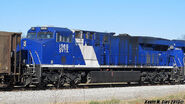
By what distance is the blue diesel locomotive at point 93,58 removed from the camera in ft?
62.8

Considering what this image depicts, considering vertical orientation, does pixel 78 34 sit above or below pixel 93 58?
above

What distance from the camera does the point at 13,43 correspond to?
57.6 feet

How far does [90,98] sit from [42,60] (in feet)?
17.5

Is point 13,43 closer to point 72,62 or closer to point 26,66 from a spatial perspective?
point 26,66

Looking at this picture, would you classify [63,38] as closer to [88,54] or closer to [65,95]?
[88,54]

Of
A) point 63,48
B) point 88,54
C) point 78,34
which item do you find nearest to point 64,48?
point 63,48

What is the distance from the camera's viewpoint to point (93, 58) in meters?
21.8

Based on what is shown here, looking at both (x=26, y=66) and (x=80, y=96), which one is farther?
(x=26, y=66)

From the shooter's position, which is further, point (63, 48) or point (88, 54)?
point (88, 54)

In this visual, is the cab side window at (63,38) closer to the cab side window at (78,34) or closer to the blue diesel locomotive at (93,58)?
the blue diesel locomotive at (93,58)

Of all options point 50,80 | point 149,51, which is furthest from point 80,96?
point 149,51

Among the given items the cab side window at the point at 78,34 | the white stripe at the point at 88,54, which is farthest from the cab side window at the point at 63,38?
the white stripe at the point at 88,54

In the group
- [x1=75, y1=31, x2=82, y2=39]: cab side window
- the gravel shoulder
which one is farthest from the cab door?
the gravel shoulder

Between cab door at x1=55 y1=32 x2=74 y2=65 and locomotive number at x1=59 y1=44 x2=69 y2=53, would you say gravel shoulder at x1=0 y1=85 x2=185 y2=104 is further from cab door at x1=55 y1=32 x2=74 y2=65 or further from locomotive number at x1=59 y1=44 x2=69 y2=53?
locomotive number at x1=59 y1=44 x2=69 y2=53
